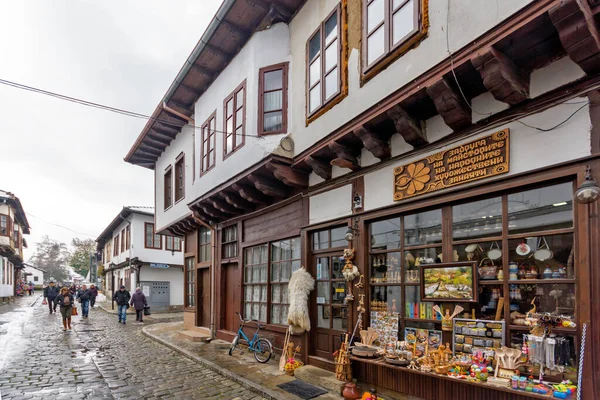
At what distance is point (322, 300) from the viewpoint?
775 centimetres

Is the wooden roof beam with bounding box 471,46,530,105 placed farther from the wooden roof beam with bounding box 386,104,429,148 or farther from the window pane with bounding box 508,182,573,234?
the wooden roof beam with bounding box 386,104,429,148

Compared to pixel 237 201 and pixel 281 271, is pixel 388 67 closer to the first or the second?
pixel 281 271

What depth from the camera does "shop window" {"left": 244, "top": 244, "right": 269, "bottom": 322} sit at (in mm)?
9859

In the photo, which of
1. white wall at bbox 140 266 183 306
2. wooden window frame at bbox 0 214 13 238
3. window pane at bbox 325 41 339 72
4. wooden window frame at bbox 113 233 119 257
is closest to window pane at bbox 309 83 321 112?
window pane at bbox 325 41 339 72

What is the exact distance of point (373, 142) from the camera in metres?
6.04

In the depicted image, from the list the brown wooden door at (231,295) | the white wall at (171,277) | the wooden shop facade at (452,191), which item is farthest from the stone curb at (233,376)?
the white wall at (171,277)

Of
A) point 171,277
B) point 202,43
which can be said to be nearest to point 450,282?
point 202,43

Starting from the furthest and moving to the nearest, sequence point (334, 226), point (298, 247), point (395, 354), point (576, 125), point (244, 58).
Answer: point (244, 58)
point (298, 247)
point (334, 226)
point (395, 354)
point (576, 125)

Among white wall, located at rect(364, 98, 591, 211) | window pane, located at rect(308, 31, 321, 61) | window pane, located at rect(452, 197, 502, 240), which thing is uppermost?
window pane, located at rect(308, 31, 321, 61)

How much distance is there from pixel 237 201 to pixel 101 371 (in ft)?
15.7

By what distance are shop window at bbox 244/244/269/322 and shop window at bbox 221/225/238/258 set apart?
85cm

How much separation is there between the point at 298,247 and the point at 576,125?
5776 mm

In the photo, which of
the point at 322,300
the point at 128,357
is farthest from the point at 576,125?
the point at 128,357

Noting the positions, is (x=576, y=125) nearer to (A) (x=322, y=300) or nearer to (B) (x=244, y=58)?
(A) (x=322, y=300)
